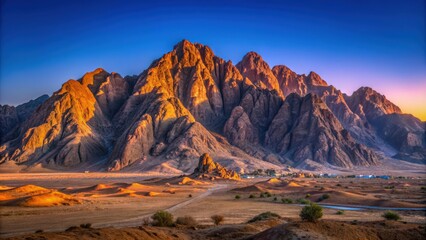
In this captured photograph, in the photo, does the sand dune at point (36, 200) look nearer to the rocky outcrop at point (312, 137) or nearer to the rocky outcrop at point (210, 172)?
the rocky outcrop at point (210, 172)

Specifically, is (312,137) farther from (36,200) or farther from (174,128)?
(36,200)

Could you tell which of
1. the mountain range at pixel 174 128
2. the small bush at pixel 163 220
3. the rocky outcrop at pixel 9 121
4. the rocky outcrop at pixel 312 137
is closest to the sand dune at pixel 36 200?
the small bush at pixel 163 220

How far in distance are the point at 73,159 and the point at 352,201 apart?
10851cm

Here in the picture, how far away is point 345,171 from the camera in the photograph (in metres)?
144

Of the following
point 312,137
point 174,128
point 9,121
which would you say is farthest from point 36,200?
point 9,121

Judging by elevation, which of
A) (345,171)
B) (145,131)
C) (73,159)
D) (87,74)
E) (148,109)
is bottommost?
(345,171)

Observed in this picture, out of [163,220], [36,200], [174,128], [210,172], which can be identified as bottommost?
[163,220]

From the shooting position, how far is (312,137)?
161625 millimetres

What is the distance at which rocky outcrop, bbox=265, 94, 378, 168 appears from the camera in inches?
6122

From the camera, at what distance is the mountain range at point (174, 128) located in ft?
444

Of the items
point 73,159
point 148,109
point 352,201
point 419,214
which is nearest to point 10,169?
point 73,159

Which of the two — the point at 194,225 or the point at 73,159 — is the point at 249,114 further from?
the point at 194,225

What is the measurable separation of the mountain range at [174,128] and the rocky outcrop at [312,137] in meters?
0.44

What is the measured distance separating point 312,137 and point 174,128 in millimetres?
56572
